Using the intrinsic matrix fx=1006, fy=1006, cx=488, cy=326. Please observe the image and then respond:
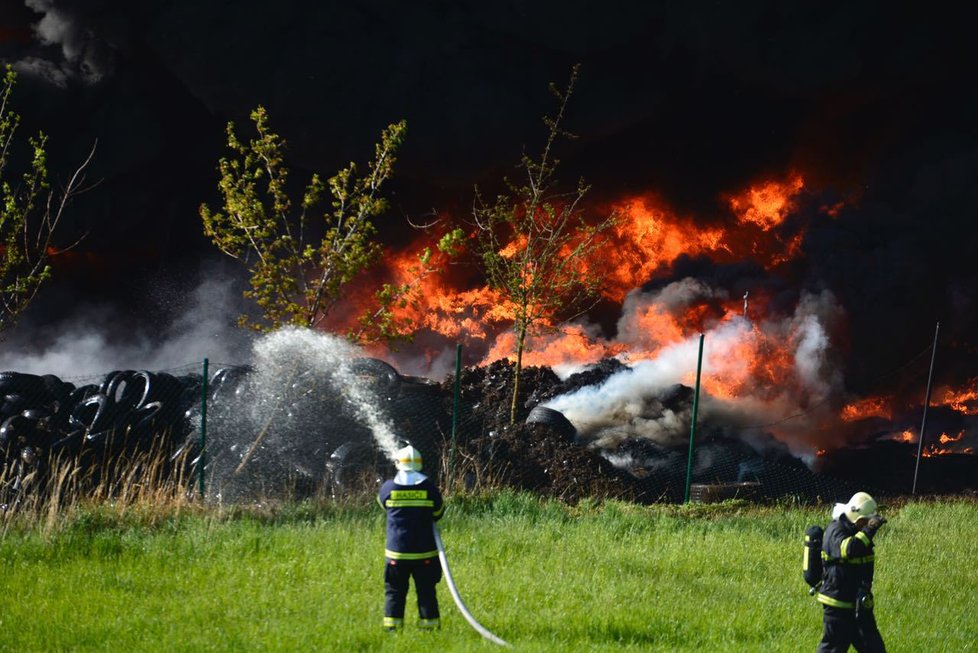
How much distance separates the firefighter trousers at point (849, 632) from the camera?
256 inches

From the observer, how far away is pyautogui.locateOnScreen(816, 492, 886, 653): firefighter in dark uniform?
254 inches

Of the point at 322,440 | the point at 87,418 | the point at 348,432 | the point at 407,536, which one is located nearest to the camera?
the point at 407,536

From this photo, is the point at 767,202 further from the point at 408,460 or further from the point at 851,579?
the point at 408,460

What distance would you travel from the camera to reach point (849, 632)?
6504mm

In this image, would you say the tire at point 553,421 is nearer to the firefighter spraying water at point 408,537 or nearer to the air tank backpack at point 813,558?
the firefighter spraying water at point 408,537

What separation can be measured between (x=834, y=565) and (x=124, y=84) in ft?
72.8

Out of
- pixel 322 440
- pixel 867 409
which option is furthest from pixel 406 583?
pixel 867 409

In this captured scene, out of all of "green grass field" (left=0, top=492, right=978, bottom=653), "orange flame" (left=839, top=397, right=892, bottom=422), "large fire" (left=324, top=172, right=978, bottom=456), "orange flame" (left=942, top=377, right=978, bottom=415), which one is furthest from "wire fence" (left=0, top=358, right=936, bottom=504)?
"orange flame" (left=942, top=377, right=978, bottom=415)

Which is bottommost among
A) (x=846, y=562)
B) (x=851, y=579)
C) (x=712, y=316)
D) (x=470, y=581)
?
(x=470, y=581)

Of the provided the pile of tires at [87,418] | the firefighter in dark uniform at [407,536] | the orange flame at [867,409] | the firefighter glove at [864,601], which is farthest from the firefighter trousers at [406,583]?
the orange flame at [867,409]

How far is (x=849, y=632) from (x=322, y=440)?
9.01 metres

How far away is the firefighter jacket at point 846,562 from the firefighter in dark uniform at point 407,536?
2.61m

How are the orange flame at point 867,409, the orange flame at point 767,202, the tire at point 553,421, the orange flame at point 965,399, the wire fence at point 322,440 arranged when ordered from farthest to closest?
1. the orange flame at point 767,202
2. the orange flame at point 965,399
3. the orange flame at point 867,409
4. the tire at point 553,421
5. the wire fence at point 322,440

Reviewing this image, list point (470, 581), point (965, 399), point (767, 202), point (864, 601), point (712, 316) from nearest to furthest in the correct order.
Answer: point (864, 601), point (470, 581), point (965, 399), point (712, 316), point (767, 202)
